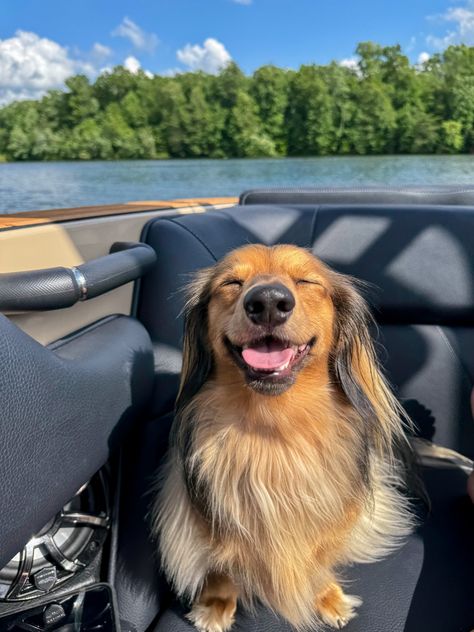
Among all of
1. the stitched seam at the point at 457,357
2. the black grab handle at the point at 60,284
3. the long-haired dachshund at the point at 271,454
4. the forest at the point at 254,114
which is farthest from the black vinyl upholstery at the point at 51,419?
the forest at the point at 254,114

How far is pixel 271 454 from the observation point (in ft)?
5.45

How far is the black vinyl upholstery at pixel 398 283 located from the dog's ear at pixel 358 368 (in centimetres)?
48

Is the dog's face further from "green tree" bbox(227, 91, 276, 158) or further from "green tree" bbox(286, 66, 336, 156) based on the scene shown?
"green tree" bbox(286, 66, 336, 156)

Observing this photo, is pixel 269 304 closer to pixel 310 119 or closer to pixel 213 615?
pixel 213 615

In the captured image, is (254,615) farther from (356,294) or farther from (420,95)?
(420,95)

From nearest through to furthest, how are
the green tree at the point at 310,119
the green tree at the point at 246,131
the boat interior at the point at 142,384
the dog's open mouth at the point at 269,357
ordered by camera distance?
1. the boat interior at the point at 142,384
2. the dog's open mouth at the point at 269,357
3. the green tree at the point at 246,131
4. the green tree at the point at 310,119

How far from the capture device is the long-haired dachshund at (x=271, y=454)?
1.59m

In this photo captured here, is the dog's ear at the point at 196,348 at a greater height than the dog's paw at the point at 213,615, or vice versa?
the dog's ear at the point at 196,348

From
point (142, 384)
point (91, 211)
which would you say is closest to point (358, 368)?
point (142, 384)

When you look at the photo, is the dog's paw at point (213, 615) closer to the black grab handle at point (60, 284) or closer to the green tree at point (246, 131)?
the black grab handle at point (60, 284)

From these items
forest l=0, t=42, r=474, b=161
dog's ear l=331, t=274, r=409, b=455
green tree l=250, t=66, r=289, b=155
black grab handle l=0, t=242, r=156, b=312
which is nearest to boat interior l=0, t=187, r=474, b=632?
black grab handle l=0, t=242, r=156, b=312

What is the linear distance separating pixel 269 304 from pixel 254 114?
18761 mm

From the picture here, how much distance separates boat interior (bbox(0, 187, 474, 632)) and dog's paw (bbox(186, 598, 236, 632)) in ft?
0.13

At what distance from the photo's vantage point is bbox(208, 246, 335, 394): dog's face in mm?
1435
